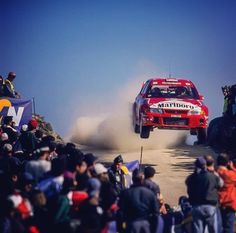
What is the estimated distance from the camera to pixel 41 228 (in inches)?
290

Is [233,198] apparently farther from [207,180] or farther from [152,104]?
[152,104]

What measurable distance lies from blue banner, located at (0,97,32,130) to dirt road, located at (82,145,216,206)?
4316 mm

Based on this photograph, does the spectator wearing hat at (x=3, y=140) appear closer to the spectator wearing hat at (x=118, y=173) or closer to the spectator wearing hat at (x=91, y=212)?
the spectator wearing hat at (x=118, y=173)

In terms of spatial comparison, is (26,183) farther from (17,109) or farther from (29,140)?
(17,109)

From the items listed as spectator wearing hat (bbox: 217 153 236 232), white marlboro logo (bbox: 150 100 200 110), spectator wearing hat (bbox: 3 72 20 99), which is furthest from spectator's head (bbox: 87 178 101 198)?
white marlboro logo (bbox: 150 100 200 110)

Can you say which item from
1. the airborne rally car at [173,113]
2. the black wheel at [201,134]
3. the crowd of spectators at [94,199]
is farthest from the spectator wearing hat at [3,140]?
the black wheel at [201,134]

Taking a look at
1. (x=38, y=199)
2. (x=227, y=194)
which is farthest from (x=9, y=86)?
(x=38, y=199)

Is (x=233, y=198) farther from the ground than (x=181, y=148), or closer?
farther from the ground

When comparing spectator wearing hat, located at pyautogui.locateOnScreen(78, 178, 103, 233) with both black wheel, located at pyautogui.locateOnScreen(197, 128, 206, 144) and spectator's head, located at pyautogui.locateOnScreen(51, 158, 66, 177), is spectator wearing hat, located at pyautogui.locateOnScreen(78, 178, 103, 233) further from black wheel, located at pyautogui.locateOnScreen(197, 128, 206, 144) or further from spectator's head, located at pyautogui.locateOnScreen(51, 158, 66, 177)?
black wheel, located at pyautogui.locateOnScreen(197, 128, 206, 144)

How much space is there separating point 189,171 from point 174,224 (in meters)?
7.54

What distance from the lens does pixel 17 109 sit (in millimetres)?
15430

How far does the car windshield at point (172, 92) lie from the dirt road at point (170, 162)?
251cm

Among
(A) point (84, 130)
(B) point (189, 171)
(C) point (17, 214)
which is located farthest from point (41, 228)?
(A) point (84, 130)

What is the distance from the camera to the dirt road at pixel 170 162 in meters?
15.1
